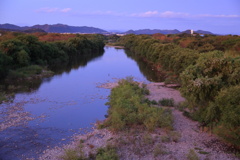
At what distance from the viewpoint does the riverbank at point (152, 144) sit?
12.5m

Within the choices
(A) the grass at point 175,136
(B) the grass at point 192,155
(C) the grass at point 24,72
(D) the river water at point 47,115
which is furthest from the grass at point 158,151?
(C) the grass at point 24,72

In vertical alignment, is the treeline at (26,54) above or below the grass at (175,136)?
above

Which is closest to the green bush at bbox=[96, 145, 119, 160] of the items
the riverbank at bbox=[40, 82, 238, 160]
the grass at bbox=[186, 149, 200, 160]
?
the riverbank at bbox=[40, 82, 238, 160]

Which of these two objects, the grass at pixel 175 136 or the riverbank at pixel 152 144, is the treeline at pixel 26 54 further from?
the grass at pixel 175 136

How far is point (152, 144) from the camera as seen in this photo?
45.3ft

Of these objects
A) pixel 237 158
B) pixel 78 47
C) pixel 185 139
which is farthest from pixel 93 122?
pixel 78 47

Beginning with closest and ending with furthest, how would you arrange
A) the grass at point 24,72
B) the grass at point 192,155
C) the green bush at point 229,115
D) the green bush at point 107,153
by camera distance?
the grass at point 192,155 < the green bush at point 107,153 < the green bush at point 229,115 < the grass at point 24,72

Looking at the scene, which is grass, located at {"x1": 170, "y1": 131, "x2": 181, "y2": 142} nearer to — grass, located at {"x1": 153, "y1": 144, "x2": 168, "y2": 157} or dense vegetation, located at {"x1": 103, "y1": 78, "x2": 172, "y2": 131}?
dense vegetation, located at {"x1": 103, "y1": 78, "x2": 172, "y2": 131}

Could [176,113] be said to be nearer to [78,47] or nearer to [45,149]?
[45,149]

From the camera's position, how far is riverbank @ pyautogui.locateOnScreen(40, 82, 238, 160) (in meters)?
12.5

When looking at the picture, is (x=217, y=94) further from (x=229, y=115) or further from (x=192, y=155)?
(x=192, y=155)

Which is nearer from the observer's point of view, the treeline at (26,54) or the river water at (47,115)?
the river water at (47,115)

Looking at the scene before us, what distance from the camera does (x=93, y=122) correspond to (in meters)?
18.6

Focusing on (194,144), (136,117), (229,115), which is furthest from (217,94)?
(136,117)
